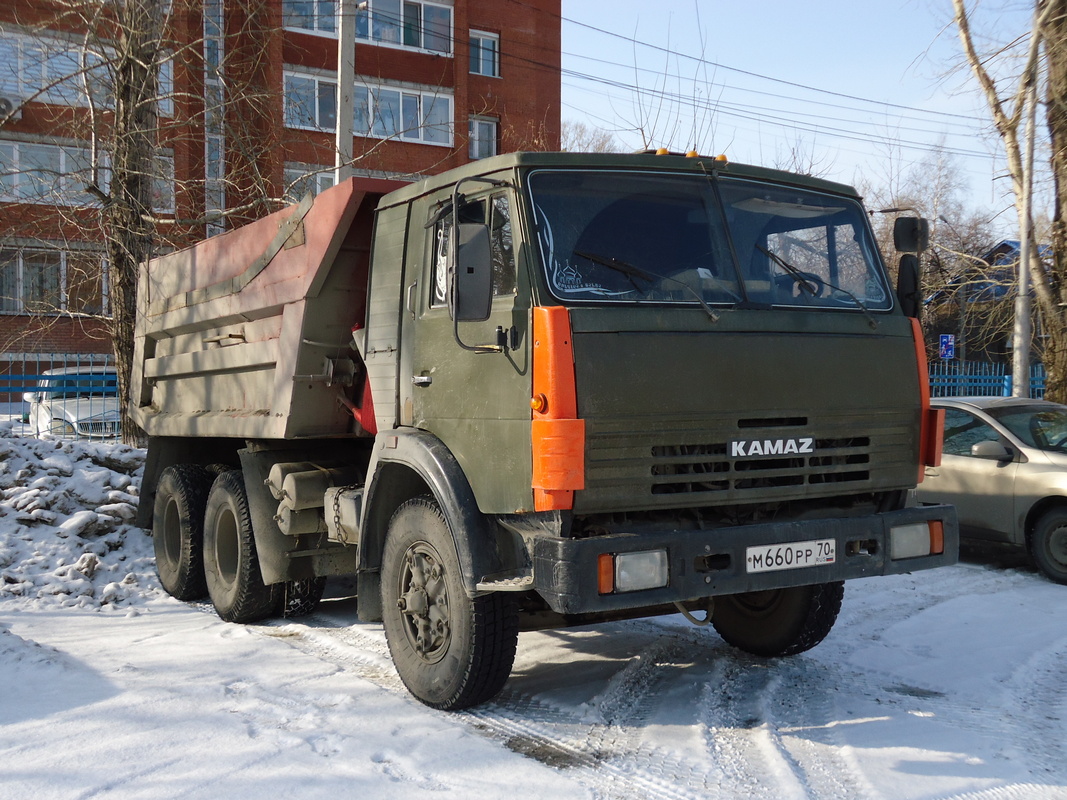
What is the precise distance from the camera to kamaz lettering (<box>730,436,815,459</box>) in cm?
434

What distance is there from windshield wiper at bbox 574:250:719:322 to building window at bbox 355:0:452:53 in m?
25.7

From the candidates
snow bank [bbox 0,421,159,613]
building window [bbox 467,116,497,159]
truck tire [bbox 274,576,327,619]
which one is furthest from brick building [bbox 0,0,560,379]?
building window [bbox 467,116,497,159]

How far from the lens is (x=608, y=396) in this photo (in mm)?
4129

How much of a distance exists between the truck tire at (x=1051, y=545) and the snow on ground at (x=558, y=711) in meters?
0.61

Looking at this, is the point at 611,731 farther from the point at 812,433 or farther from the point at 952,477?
the point at 952,477

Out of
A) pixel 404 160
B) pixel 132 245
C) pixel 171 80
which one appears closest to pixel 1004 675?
pixel 132 245

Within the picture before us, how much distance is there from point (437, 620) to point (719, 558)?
1380mm

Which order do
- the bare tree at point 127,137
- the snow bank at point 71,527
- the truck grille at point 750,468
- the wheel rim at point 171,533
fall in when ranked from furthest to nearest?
the bare tree at point 127,137 < the wheel rim at point 171,533 < the snow bank at point 71,527 < the truck grille at point 750,468

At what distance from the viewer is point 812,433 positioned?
14.8ft

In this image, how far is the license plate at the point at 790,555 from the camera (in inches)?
170

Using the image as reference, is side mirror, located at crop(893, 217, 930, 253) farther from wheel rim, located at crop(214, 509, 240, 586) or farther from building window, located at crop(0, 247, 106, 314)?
building window, located at crop(0, 247, 106, 314)

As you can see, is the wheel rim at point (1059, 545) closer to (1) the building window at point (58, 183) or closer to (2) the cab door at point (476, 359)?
(2) the cab door at point (476, 359)

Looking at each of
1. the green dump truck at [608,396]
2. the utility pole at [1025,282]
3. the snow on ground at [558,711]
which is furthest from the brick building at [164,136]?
the utility pole at [1025,282]

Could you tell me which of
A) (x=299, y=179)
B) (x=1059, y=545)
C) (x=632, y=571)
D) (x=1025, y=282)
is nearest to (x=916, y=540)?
(x=632, y=571)
